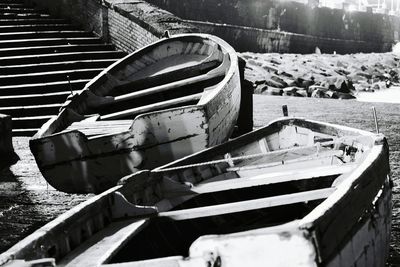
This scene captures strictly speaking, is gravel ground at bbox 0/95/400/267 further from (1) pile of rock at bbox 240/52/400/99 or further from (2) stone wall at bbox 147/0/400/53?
(2) stone wall at bbox 147/0/400/53

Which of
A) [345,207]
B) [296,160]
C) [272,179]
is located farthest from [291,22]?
[345,207]

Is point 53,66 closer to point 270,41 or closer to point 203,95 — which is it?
point 203,95

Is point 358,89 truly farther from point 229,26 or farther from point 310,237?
point 310,237

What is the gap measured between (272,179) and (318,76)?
19.0m

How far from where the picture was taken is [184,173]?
426 centimetres

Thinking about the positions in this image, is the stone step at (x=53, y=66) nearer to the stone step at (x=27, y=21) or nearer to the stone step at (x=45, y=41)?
the stone step at (x=45, y=41)

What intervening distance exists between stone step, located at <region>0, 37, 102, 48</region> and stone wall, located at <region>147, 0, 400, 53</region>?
15.2m

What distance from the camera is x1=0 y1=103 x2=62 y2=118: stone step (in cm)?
850

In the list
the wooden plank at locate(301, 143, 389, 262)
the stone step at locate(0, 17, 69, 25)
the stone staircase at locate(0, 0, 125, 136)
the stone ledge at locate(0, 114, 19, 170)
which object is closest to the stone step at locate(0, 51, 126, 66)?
the stone staircase at locate(0, 0, 125, 136)

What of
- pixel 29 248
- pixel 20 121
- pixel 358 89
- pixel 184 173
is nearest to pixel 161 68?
pixel 20 121

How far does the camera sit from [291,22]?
35906mm

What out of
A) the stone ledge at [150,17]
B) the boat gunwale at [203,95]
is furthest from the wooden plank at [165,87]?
the stone ledge at [150,17]

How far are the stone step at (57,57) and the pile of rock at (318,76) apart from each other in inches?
116

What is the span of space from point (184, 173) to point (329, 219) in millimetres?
1859
